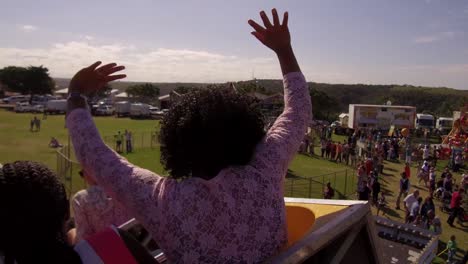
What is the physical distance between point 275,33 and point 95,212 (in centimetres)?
204

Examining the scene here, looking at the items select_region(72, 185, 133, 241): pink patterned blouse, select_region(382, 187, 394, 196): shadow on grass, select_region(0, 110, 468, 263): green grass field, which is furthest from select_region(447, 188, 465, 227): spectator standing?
select_region(72, 185, 133, 241): pink patterned blouse

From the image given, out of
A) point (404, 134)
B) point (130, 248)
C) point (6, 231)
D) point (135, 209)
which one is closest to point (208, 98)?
point (135, 209)

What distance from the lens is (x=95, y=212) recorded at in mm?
3166

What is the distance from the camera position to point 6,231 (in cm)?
134

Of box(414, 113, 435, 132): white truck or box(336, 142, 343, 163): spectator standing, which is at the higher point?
box(414, 113, 435, 132): white truck

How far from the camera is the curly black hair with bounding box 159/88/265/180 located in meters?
1.74

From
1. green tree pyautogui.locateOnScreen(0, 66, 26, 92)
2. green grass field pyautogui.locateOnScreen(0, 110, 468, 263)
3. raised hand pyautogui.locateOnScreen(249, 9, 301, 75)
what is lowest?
green grass field pyautogui.locateOnScreen(0, 110, 468, 263)

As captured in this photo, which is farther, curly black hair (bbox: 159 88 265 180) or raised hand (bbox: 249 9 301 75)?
raised hand (bbox: 249 9 301 75)

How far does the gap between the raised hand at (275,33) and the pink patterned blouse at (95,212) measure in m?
1.79

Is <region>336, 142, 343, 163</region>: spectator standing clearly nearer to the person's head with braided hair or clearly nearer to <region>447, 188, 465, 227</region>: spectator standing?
<region>447, 188, 465, 227</region>: spectator standing

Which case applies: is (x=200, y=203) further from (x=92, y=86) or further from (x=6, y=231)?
(x=92, y=86)

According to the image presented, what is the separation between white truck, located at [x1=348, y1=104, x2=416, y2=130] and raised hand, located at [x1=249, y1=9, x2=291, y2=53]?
132 feet

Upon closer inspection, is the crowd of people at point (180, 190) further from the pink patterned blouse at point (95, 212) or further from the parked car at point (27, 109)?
the parked car at point (27, 109)

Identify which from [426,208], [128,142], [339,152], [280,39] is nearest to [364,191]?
[426,208]
